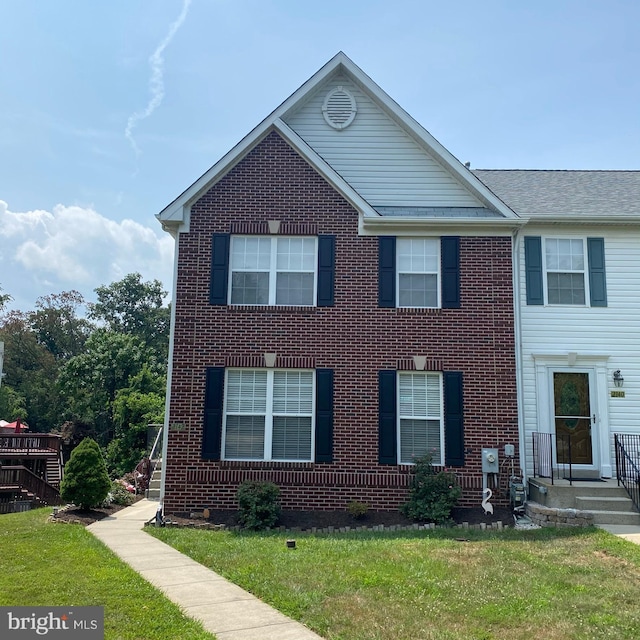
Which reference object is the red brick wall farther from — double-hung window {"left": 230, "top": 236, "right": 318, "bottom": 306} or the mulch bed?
double-hung window {"left": 230, "top": 236, "right": 318, "bottom": 306}

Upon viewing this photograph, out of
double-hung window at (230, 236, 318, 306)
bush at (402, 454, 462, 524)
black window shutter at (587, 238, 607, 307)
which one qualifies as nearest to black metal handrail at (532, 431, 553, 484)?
bush at (402, 454, 462, 524)

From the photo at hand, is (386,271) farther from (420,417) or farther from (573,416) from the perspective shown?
(573,416)

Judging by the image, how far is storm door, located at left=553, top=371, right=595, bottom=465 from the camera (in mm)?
11594

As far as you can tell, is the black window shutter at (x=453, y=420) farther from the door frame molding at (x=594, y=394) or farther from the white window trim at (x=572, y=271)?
the white window trim at (x=572, y=271)

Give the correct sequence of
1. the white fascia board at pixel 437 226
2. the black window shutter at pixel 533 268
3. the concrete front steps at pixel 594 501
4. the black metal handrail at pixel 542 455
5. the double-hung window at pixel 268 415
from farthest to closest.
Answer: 1. the black window shutter at pixel 533 268
2. the white fascia board at pixel 437 226
3. the black metal handrail at pixel 542 455
4. the double-hung window at pixel 268 415
5. the concrete front steps at pixel 594 501

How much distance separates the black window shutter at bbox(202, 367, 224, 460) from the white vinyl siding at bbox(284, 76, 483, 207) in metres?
4.91

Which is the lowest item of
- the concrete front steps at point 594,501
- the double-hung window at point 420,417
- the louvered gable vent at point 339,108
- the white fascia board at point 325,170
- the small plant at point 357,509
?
the small plant at point 357,509

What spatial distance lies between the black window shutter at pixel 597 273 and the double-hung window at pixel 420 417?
3819 mm

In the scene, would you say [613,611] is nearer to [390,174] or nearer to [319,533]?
[319,533]

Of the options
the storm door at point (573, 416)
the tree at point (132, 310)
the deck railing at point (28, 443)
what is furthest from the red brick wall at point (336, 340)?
the tree at point (132, 310)

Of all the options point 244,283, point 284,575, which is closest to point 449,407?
point 244,283

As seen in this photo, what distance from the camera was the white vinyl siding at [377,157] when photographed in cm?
1228

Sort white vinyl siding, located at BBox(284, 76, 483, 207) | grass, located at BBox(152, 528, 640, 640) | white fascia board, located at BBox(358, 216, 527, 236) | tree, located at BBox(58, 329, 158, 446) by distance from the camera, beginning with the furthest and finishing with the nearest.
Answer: tree, located at BBox(58, 329, 158, 446) < white vinyl siding, located at BBox(284, 76, 483, 207) < white fascia board, located at BBox(358, 216, 527, 236) < grass, located at BBox(152, 528, 640, 640)

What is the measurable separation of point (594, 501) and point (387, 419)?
3.78m
